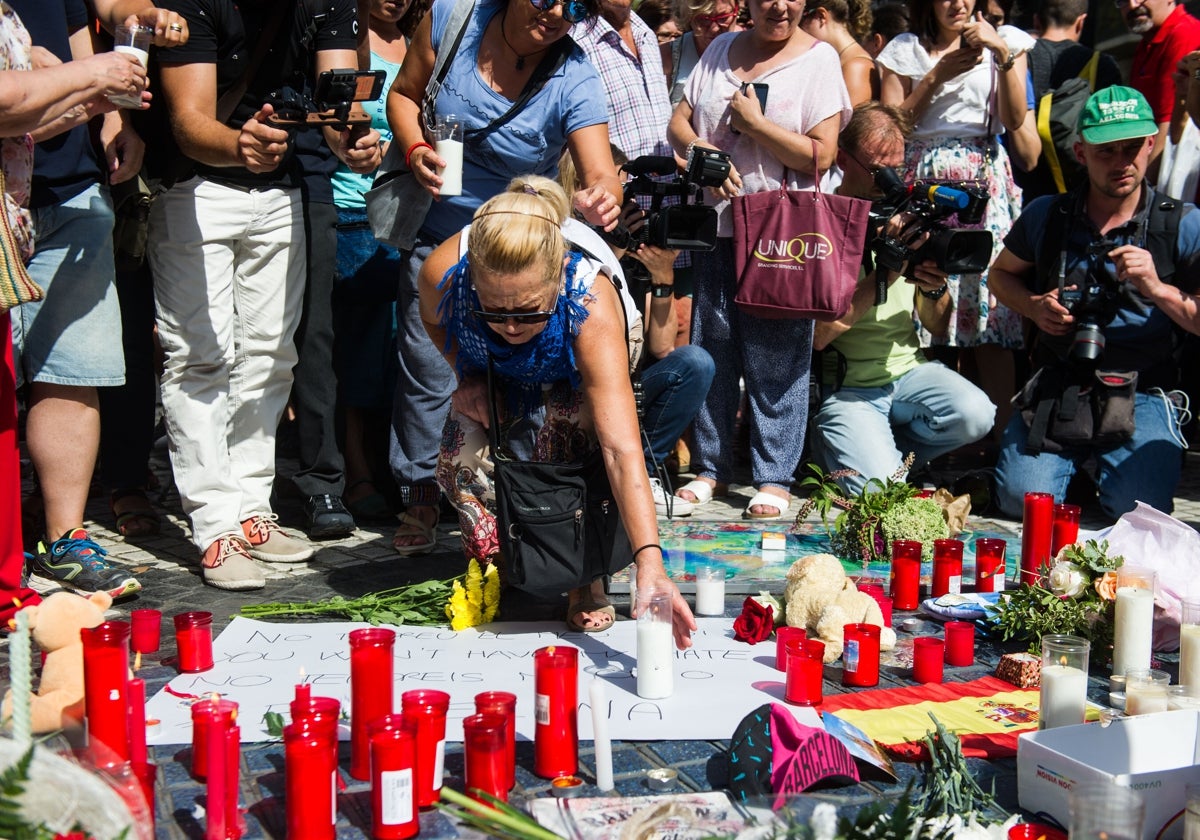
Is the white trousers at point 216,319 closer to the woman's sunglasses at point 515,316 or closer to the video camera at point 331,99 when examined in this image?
the video camera at point 331,99

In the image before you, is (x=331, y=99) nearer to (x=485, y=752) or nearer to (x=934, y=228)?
(x=934, y=228)

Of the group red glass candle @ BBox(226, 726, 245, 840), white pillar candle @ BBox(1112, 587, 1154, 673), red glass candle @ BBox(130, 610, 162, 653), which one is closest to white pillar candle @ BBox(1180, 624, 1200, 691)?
white pillar candle @ BBox(1112, 587, 1154, 673)

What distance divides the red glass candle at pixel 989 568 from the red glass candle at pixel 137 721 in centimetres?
279

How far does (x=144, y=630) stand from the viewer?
369 cm

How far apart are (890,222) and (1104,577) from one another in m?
2.30

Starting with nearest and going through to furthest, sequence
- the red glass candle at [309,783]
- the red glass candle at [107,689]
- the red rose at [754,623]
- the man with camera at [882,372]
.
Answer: the red glass candle at [309,783] → the red glass candle at [107,689] → the red rose at [754,623] → the man with camera at [882,372]

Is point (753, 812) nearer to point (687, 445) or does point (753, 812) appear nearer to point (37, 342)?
point (37, 342)

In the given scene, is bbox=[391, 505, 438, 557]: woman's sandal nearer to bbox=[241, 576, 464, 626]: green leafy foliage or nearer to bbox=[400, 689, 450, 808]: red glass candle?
bbox=[241, 576, 464, 626]: green leafy foliage

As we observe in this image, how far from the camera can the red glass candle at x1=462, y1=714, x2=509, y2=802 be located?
2.71 m

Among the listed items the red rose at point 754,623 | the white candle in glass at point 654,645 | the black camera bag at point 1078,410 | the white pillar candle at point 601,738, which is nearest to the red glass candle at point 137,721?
the white pillar candle at point 601,738

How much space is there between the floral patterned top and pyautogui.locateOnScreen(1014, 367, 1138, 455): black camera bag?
4211 millimetres

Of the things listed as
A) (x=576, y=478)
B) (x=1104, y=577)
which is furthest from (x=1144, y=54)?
(x=576, y=478)

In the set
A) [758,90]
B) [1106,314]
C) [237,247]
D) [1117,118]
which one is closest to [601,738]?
[237,247]

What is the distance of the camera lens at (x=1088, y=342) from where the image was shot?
5480mm
